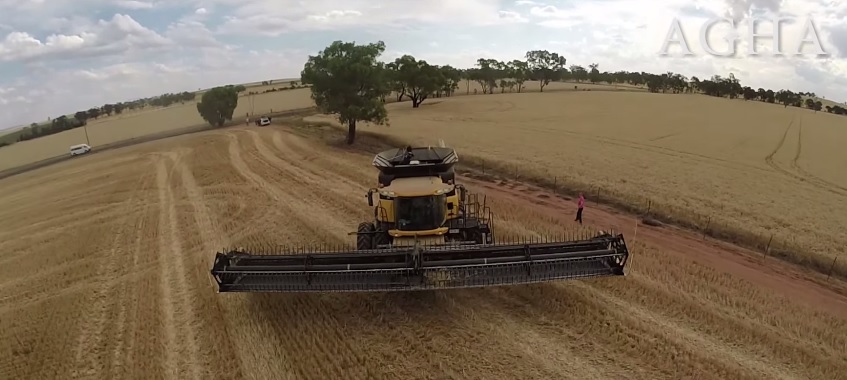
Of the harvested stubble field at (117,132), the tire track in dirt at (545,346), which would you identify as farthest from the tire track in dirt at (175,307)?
the harvested stubble field at (117,132)

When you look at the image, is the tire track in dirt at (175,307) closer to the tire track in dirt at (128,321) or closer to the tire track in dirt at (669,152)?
the tire track in dirt at (128,321)

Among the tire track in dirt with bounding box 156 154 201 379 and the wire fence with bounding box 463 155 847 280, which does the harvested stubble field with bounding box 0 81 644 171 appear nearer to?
the tire track in dirt with bounding box 156 154 201 379

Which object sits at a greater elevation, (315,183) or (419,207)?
(419,207)

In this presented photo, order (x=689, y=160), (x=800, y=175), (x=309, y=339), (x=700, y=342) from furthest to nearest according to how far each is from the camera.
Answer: (x=689, y=160), (x=800, y=175), (x=309, y=339), (x=700, y=342)

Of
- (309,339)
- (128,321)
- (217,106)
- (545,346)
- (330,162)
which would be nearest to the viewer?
(545,346)

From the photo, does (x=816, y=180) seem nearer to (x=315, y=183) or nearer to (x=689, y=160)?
(x=689, y=160)

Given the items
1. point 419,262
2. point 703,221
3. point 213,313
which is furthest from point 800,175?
point 213,313
